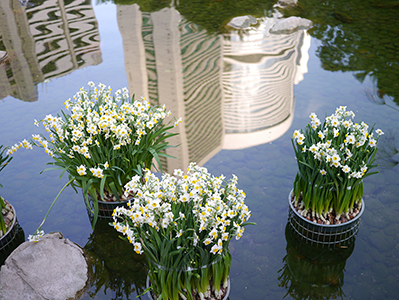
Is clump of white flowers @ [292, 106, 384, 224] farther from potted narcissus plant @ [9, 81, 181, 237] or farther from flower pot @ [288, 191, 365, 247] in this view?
potted narcissus plant @ [9, 81, 181, 237]

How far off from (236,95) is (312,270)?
2512mm

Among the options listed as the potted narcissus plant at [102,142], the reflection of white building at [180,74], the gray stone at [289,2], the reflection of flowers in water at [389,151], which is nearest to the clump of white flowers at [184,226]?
the potted narcissus plant at [102,142]

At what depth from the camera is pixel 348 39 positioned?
17.9 ft

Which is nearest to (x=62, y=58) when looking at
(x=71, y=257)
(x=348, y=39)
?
(x=71, y=257)

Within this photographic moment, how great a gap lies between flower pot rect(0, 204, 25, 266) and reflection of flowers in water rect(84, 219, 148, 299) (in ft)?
1.78

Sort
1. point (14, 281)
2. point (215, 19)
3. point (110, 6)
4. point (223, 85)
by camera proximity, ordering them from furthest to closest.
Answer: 1. point (110, 6)
2. point (215, 19)
3. point (223, 85)
4. point (14, 281)

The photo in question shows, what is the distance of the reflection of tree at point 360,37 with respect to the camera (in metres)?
4.70

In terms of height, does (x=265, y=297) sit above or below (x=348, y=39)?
below

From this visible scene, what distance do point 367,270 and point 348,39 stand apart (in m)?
3.97

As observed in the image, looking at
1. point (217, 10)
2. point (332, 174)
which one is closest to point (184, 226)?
point (332, 174)

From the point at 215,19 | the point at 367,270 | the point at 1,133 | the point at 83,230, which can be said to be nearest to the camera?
the point at 367,270

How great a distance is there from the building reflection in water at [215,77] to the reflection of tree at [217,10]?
0.71 feet

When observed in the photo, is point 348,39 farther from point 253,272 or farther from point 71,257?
point 71,257

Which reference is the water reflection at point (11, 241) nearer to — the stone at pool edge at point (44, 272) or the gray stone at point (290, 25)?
the stone at pool edge at point (44, 272)
